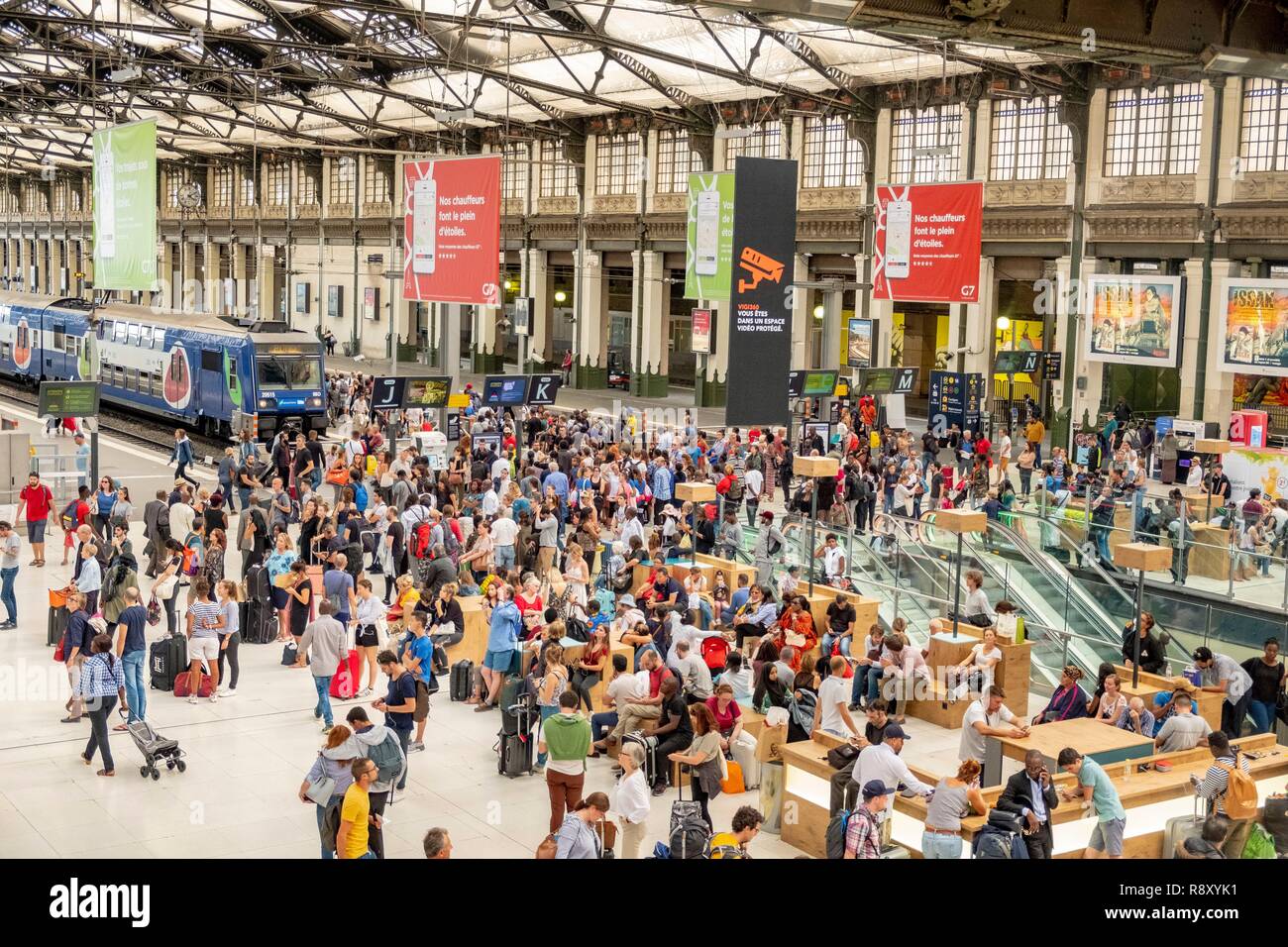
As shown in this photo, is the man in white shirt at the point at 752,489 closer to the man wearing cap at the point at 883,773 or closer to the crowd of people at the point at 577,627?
the crowd of people at the point at 577,627

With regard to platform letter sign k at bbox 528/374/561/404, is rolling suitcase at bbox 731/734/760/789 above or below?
below

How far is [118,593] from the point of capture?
14500 mm

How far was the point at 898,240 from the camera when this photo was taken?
30562 millimetres

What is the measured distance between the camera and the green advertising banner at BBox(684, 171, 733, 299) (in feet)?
96.3

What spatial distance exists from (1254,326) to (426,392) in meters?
18.2

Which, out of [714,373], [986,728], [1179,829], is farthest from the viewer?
[714,373]

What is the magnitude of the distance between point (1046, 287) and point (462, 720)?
26.6 metres

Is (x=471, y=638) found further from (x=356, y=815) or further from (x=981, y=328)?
(x=981, y=328)

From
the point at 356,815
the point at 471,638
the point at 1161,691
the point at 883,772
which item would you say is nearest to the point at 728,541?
the point at 471,638

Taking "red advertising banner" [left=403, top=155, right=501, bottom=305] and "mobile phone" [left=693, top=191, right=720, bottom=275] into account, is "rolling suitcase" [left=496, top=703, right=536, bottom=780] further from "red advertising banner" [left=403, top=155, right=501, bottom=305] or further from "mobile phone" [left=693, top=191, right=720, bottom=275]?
"mobile phone" [left=693, top=191, right=720, bottom=275]

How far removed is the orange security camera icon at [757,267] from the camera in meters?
18.3

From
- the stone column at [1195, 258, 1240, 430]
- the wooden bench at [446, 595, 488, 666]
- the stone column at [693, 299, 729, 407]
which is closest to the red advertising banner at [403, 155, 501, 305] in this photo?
the wooden bench at [446, 595, 488, 666]

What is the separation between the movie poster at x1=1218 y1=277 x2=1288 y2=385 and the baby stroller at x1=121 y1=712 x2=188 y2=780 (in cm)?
2578
